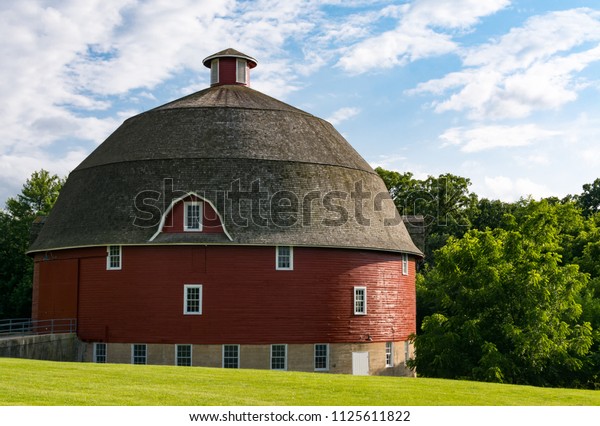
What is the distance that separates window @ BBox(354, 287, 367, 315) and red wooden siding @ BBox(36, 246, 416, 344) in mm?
340

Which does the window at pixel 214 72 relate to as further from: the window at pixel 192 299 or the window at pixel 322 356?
the window at pixel 322 356

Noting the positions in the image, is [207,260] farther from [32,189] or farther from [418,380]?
[32,189]

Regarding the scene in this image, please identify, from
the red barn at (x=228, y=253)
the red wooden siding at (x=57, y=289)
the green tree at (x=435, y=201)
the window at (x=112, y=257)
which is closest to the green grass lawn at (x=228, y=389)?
the red barn at (x=228, y=253)

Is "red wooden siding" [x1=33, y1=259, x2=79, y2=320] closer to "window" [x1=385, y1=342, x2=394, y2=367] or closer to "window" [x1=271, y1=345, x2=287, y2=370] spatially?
"window" [x1=271, y1=345, x2=287, y2=370]

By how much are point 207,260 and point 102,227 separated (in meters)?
4.81

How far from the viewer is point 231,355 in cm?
3141

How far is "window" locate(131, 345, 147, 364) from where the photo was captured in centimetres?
3169

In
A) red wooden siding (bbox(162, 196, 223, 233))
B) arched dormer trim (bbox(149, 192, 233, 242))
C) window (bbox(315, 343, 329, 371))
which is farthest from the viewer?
window (bbox(315, 343, 329, 371))

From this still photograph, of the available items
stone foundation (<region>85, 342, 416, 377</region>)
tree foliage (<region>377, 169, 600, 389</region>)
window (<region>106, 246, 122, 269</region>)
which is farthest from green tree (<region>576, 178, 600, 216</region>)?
window (<region>106, 246, 122, 269</region>)

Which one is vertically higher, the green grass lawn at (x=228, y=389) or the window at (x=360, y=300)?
the window at (x=360, y=300)

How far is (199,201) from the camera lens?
32312 millimetres

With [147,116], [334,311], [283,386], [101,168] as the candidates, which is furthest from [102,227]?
[283,386]

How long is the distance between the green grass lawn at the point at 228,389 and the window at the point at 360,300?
10308 mm

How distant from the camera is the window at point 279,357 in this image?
31.6 m
